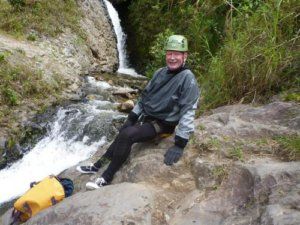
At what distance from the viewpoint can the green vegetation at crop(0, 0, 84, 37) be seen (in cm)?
1027

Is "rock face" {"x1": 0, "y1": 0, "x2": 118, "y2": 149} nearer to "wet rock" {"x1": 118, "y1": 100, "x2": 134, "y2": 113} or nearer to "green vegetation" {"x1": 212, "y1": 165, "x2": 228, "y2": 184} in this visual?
"wet rock" {"x1": 118, "y1": 100, "x2": 134, "y2": 113}

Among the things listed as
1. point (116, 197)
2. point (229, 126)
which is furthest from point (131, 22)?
point (116, 197)

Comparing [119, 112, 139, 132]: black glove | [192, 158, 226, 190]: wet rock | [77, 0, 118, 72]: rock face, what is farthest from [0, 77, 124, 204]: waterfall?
[192, 158, 226, 190]: wet rock

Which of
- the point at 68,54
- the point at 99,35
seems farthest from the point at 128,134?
the point at 99,35

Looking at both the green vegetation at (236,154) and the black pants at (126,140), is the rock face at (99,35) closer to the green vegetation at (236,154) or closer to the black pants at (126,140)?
the black pants at (126,140)

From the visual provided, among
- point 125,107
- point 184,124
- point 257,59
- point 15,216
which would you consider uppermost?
point 257,59

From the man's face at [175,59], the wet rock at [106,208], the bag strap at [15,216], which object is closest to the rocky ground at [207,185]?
→ the wet rock at [106,208]

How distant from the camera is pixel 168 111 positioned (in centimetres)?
430

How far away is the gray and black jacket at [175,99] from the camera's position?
4.09m

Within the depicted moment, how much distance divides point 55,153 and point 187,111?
383 cm

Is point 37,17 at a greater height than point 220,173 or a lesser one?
greater

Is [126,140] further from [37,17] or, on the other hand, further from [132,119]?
[37,17]

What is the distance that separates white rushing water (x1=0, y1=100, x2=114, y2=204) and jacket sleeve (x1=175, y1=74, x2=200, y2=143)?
3.31 meters

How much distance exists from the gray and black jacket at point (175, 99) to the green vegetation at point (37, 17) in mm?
6583
